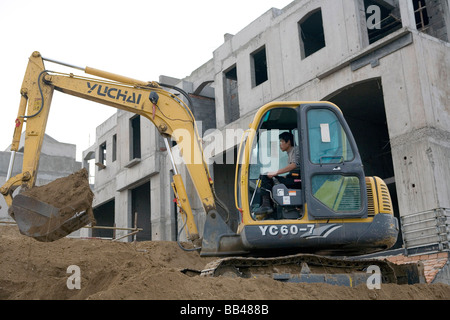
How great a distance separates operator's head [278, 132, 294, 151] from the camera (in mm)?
7812

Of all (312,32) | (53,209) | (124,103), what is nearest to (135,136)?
(312,32)

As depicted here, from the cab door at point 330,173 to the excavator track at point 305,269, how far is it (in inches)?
26.7

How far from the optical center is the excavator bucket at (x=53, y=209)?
25.7ft

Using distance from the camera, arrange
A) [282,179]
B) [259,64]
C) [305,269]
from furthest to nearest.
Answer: [259,64], [282,179], [305,269]

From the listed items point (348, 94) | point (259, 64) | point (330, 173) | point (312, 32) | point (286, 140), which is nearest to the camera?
point (330, 173)

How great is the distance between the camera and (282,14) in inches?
750

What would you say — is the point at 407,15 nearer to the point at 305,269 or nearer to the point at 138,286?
the point at 305,269

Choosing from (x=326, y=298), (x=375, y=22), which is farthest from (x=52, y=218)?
(x=375, y=22)

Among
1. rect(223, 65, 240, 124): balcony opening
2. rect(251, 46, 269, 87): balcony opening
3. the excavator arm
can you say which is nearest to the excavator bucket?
the excavator arm

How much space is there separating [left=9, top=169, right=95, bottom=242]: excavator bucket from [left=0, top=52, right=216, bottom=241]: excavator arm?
119 cm

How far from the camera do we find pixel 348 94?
1777 cm

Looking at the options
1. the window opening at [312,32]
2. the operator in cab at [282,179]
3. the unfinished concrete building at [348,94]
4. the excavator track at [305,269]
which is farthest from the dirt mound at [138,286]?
the window opening at [312,32]

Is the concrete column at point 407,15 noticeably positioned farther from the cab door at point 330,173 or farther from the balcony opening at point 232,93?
the balcony opening at point 232,93

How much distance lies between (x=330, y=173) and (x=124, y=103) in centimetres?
414
